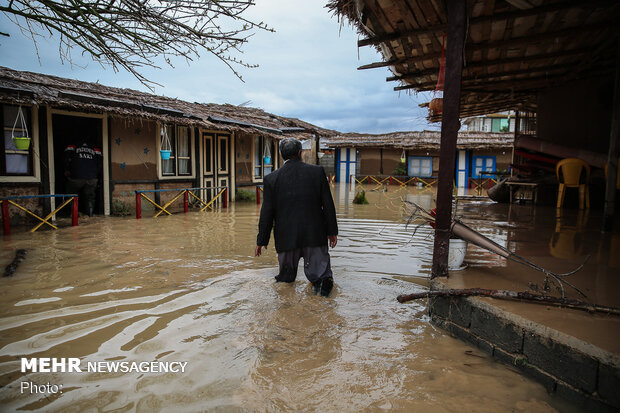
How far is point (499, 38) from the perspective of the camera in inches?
229

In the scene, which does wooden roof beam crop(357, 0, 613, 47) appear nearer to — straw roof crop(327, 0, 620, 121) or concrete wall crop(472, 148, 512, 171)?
straw roof crop(327, 0, 620, 121)

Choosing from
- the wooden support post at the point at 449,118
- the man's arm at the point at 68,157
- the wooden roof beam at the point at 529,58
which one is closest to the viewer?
the wooden support post at the point at 449,118

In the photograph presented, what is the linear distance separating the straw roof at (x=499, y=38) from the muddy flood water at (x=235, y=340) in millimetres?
3223

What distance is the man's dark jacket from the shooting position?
13.8 ft

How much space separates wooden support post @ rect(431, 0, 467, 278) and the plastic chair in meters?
6.26

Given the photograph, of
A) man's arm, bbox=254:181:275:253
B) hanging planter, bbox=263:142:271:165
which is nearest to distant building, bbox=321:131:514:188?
hanging planter, bbox=263:142:271:165

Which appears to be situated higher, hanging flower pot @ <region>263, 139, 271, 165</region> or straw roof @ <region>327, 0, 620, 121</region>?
straw roof @ <region>327, 0, 620, 121</region>

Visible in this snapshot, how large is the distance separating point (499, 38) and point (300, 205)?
13.6 feet

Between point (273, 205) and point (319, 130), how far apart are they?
52.5 ft

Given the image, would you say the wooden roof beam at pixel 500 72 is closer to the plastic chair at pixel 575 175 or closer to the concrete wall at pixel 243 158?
the plastic chair at pixel 575 175

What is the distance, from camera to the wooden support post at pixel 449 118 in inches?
142

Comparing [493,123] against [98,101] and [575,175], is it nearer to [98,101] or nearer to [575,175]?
[575,175]

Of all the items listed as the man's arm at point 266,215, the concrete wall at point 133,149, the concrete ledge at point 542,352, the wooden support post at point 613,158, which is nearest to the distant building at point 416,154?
the concrete wall at point 133,149

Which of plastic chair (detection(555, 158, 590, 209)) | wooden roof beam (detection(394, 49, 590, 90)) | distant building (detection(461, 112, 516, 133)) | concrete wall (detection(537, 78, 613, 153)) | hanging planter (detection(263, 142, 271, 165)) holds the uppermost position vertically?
distant building (detection(461, 112, 516, 133))
